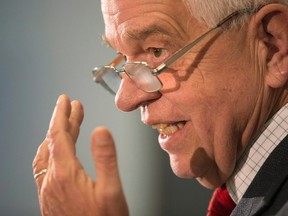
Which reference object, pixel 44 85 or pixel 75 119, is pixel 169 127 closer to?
pixel 75 119

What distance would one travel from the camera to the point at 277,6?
116cm

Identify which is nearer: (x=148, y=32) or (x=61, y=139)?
(x=61, y=139)

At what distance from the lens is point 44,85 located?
8.50ft

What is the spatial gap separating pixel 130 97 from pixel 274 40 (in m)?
0.38

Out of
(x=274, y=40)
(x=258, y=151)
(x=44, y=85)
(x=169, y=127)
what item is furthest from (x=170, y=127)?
(x=44, y=85)

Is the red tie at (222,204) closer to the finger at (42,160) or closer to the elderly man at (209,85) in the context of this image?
the elderly man at (209,85)

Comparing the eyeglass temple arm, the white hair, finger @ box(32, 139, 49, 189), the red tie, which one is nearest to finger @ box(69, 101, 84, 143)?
finger @ box(32, 139, 49, 189)

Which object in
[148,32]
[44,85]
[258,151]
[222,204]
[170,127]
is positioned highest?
[44,85]

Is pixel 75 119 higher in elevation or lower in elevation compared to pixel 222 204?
higher

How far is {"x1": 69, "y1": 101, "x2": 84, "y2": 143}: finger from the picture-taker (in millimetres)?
1083

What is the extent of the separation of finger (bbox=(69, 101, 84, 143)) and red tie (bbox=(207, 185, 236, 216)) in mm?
509

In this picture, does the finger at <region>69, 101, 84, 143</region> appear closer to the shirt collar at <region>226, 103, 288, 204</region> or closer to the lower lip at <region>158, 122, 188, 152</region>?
the lower lip at <region>158, 122, 188, 152</region>

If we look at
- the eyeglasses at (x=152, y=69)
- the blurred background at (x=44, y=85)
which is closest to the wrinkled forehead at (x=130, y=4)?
the eyeglasses at (x=152, y=69)

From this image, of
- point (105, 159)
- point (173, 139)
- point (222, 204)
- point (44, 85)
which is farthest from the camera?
point (44, 85)
